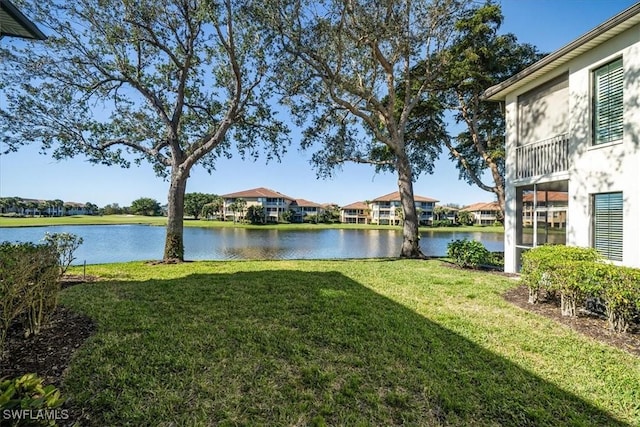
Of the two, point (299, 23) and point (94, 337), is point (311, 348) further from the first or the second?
point (299, 23)

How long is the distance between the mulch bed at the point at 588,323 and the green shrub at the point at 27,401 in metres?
5.71

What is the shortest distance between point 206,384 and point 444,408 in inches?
85.3

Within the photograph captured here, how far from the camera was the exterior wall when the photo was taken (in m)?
5.74

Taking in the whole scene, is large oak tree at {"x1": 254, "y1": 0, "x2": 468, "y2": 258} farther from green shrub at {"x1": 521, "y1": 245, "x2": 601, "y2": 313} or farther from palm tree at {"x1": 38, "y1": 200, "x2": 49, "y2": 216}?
palm tree at {"x1": 38, "y1": 200, "x2": 49, "y2": 216}

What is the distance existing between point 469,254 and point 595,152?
4.16 m

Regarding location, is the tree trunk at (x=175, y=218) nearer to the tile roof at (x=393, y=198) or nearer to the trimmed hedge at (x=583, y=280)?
the trimmed hedge at (x=583, y=280)

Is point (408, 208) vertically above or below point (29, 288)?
above

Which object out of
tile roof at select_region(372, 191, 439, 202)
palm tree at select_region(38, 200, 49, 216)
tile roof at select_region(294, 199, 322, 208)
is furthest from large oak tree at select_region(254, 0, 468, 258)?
palm tree at select_region(38, 200, 49, 216)

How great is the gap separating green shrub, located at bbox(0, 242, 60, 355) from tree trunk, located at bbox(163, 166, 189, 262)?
5.93 meters

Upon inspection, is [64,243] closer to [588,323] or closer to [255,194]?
[588,323]

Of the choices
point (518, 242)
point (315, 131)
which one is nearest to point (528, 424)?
point (518, 242)

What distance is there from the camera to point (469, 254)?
9.49m

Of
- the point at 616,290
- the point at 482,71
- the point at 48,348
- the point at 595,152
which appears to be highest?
the point at 482,71

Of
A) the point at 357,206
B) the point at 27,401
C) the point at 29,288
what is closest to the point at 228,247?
the point at 29,288
